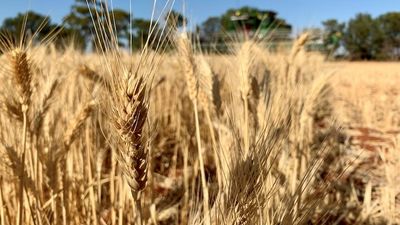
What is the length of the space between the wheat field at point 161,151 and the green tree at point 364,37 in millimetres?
36455

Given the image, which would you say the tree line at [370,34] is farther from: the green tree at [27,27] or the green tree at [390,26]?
the green tree at [27,27]

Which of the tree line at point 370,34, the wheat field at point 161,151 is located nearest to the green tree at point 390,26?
the tree line at point 370,34

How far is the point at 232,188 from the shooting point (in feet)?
2.33

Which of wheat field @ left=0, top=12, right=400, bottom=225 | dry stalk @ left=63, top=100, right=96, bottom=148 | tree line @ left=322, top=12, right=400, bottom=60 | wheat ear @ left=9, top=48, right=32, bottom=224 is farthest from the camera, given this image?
tree line @ left=322, top=12, right=400, bottom=60

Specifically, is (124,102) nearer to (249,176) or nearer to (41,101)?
(249,176)

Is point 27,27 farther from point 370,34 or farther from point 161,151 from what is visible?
point 370,34

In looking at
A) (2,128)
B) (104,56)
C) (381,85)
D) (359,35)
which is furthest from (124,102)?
(359,35)

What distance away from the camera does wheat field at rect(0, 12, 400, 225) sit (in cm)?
72

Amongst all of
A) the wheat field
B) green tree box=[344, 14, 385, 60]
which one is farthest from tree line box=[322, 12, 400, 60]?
the wheat field

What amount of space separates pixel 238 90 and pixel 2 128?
0.72 m

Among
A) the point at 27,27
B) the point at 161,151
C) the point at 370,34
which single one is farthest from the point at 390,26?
the point at 27,27

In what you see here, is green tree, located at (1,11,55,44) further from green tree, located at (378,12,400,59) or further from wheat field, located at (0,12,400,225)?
green tree, located at (378,12,400,59)

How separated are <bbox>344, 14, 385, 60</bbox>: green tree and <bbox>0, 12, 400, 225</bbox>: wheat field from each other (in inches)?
1435

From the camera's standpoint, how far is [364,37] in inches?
1538
